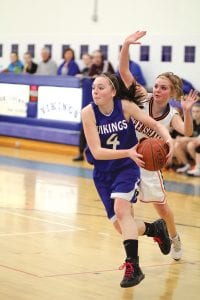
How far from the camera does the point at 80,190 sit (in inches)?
391

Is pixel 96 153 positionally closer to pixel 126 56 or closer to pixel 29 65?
pixel 126 56

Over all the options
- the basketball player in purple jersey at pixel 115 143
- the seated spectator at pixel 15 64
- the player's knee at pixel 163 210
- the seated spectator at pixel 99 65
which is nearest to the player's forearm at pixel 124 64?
the basketball player in purple jersey at pixel 115 143

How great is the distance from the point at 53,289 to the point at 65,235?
201 centimetres

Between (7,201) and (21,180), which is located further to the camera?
(21,180)

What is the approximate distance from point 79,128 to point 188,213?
19.5ft

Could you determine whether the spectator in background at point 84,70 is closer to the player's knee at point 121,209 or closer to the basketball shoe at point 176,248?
the basketball shoe at point 176,248

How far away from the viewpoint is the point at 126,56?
604 cm

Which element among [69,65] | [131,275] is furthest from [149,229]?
[69,65]

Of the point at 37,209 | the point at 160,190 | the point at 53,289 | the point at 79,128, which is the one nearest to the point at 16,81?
the point at 79,128

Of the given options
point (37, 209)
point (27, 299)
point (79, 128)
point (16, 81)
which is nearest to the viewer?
point (27, 299)

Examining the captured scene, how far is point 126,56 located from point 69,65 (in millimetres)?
9406

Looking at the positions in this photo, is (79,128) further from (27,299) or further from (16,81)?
(27,299)

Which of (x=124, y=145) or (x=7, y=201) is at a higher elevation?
(x=124, y=145)

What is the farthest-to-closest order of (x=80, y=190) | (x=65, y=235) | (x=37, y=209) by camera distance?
(x=80, y=190), (x=37, y=209), (x=65, y=235)
